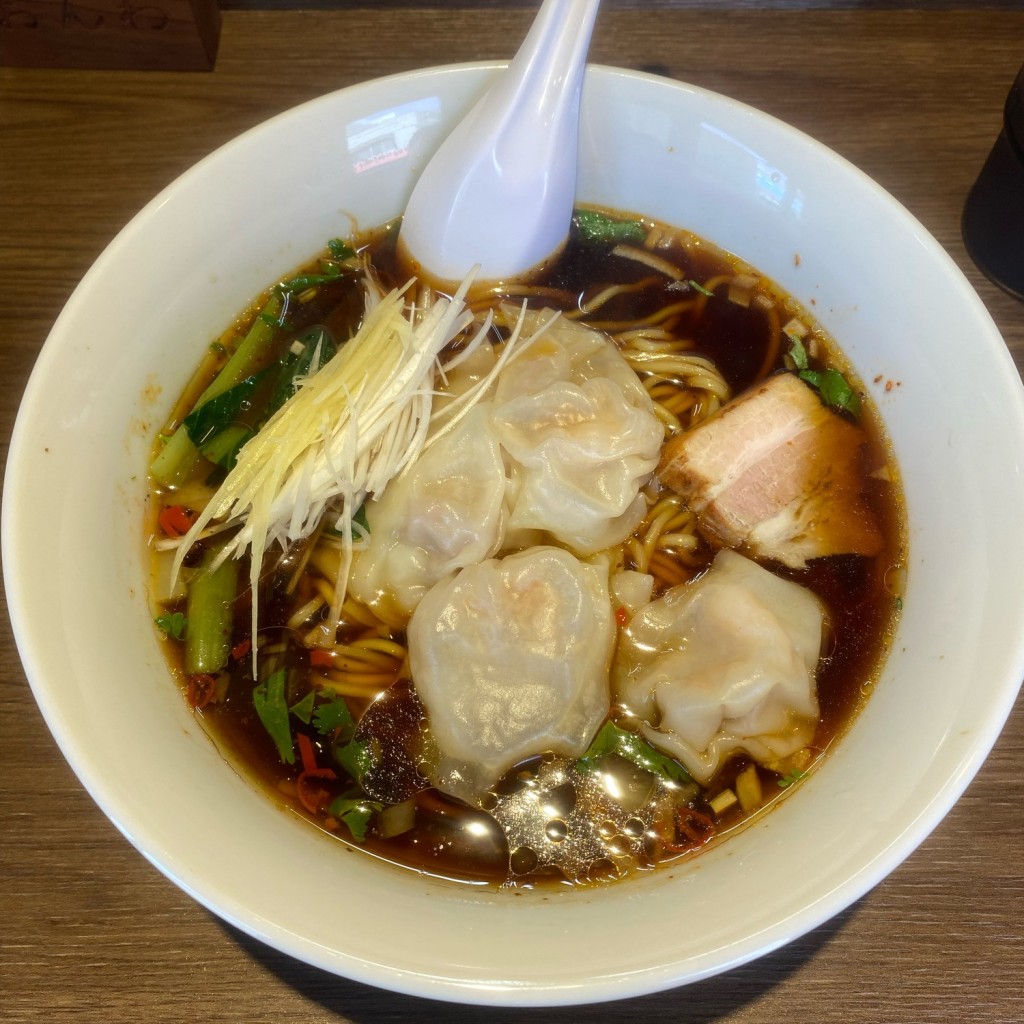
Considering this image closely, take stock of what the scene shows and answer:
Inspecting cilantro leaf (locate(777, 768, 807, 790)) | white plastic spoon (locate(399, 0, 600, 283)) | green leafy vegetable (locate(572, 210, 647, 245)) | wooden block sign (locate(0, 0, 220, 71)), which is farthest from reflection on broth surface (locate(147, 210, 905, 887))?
wooden block sign (locate(0, 0, 220, 71))

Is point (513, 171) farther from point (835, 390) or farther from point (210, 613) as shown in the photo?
point (210, 613)

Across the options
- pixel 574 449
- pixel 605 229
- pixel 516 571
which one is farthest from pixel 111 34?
pixel 516 571

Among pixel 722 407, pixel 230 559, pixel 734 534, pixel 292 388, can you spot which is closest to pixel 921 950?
pixel 734 534

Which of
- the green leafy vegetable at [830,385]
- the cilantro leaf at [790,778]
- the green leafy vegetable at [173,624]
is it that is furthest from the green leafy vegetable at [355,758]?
the green leafy vegetable at [830,385]

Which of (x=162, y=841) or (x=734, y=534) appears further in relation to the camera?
(x=734, y=534)

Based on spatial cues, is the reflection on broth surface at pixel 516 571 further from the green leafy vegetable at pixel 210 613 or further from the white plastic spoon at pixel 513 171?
the white plastic spoon at pixel 513 171

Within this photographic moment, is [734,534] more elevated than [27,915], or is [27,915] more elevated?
[734,534]

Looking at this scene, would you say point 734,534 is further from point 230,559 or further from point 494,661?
point 230,559
